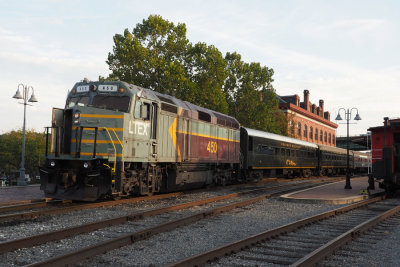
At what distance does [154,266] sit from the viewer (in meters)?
5.54

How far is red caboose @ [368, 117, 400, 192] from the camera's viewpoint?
51.0 feet

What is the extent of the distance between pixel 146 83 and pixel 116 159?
19567 millimetres

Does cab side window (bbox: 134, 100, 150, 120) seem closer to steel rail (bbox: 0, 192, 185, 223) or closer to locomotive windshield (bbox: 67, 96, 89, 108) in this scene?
locomotive windshield (bbox: 67, 96, 89, 108)

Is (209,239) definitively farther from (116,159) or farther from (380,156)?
(380,156)

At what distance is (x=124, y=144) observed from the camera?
11.7 m

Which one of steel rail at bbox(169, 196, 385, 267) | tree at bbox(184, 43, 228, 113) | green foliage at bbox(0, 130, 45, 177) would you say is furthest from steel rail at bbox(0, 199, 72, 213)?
green foliage at bbox(0, 130, 45, 177)

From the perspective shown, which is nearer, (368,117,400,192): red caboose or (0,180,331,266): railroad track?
(0,180,331,266): railroad track

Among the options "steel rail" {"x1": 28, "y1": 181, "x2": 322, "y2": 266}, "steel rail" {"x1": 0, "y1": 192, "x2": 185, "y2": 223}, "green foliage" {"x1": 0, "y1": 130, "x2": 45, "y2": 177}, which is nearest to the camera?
"steel rail" {"x1": 28, "y1": 181, "x2": 322, "y2": 266}

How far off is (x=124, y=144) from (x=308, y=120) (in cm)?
5760

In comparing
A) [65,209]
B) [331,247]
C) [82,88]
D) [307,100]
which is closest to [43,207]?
[65,209]

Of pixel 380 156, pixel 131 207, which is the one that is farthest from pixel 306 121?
pixel 131 207

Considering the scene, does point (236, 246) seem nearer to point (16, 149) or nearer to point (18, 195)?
point (18, 195)

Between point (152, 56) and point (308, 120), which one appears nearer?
point (152, 56)

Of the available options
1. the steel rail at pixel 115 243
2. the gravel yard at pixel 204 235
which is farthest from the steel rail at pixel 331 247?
the steel rail at pixel 115 243
